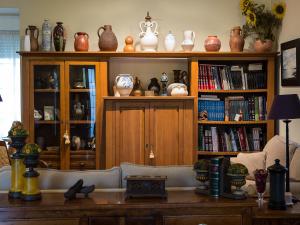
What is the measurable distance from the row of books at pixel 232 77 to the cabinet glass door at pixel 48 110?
1.64m

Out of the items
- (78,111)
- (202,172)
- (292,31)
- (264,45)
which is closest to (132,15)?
(78,111)

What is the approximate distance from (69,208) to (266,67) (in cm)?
358

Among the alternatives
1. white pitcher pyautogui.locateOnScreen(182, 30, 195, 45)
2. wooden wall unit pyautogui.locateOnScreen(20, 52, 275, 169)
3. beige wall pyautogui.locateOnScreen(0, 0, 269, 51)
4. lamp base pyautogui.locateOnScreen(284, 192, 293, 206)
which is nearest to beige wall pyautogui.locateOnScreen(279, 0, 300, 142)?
wooden wall unit pyautogui.locateOnScreen(20, 52, 275, 169)

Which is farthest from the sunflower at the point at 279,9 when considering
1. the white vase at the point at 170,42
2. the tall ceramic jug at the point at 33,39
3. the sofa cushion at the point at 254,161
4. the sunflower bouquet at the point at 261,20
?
the tall ceramic jug at the point at 33,39

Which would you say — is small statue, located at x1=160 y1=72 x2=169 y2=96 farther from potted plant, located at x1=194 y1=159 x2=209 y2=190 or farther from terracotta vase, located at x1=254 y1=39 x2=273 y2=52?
potted plant, located at x1=194 y1=159 x2=209 y2=190

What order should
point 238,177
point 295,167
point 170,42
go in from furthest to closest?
point 170,42, point 295,167, point 238,177

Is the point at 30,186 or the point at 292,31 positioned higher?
the point at 292,31

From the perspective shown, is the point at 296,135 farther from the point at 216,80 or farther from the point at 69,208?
the point at 69,208

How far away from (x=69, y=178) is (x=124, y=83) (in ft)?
7.87

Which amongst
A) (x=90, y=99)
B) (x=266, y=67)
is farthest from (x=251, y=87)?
(x=90, y=99)

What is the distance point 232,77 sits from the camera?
5.35m

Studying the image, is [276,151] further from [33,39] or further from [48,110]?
[33,39]

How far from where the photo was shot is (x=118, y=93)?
5.16 metres

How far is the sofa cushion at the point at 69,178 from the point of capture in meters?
2.79
